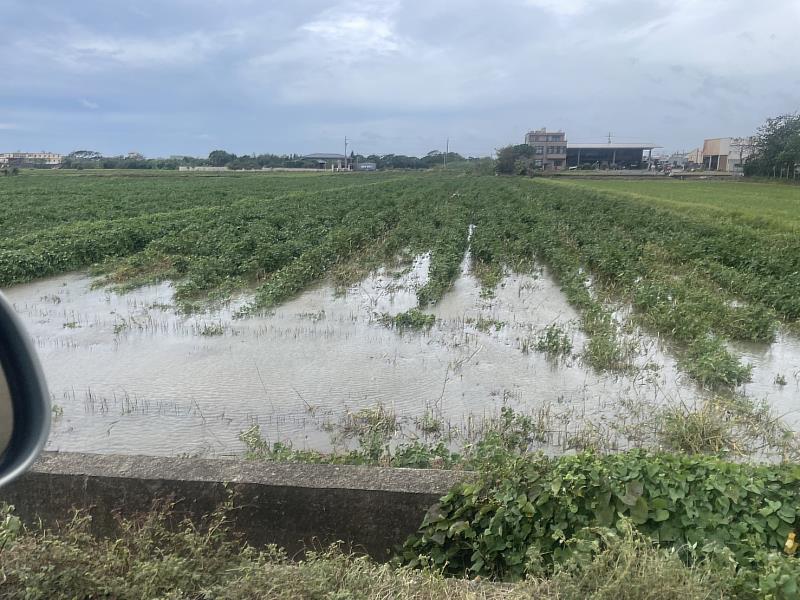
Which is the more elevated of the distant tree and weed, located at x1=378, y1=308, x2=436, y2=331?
the distant tree

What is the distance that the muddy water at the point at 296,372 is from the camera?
562 centimetres

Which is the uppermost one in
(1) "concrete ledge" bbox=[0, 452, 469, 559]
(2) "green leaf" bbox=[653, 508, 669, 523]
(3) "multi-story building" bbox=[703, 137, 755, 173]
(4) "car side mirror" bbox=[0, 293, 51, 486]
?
(3) "multi-story building" bbox=[703, 137, 755, 173]

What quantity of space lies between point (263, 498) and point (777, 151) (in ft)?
237

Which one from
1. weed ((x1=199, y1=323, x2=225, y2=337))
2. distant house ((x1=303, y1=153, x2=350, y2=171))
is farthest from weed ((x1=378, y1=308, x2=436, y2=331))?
distant house ((x1=303, y1=153, x2=350, y2=171))

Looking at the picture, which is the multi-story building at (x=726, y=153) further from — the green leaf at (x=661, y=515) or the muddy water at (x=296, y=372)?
the green leaf at (x=661, y=515)

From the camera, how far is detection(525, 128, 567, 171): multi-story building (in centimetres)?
10550

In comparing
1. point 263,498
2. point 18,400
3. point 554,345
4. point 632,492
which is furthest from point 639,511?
point 554,345

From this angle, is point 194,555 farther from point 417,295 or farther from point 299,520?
point 417,295

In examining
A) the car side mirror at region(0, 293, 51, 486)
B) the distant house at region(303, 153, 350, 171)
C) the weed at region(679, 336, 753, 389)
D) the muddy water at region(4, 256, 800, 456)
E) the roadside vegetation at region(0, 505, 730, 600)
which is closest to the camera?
the car side mirror at region(0, 293, 51, 486)

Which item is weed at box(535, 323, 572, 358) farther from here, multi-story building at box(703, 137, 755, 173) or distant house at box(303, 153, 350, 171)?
distant house at box(303, 153, 350, 171)

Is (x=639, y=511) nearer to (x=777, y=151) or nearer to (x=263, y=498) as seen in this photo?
(x=263, y=498)

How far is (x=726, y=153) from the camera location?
303ft

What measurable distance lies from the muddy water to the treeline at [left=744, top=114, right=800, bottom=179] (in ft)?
201

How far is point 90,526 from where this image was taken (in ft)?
11.1
